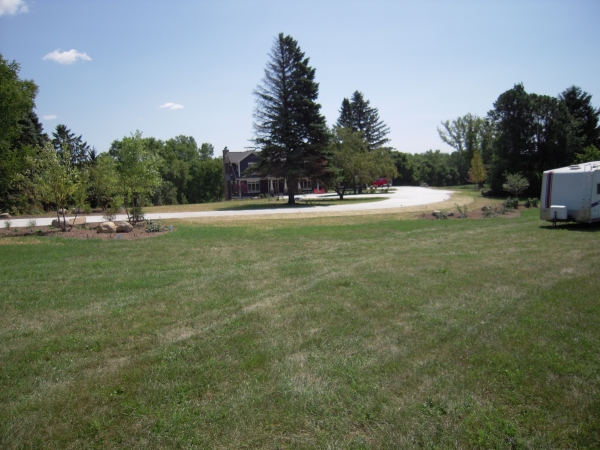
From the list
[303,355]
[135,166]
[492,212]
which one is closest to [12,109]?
[135,166]

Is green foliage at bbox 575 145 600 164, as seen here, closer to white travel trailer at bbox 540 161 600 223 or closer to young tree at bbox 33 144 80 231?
white travel trailer at bbox 540 161 600 223

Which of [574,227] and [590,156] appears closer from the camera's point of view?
[574,227]

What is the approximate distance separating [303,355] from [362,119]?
60554 mm

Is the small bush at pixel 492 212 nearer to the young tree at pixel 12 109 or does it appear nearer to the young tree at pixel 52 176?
the young tree at pixel 52 176

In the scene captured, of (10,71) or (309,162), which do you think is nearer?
(10,71)

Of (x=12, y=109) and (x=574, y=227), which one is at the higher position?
(x=12, y=109)

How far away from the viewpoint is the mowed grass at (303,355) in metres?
2.97

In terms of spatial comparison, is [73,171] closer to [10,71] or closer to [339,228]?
[10,71]

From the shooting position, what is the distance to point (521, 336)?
4.44 metres

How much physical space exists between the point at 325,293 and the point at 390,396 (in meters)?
2.92

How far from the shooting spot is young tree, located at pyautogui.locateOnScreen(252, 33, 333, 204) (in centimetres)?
3077

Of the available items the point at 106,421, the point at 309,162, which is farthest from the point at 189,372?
the point at 309,162

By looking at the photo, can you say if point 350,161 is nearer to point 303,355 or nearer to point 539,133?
point 539,133

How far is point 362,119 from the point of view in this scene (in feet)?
201
